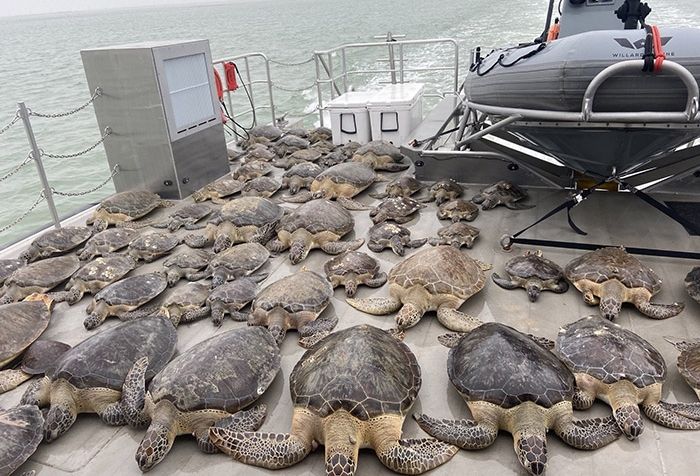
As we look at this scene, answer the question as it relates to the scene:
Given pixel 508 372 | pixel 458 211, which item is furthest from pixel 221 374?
pixel 458 211

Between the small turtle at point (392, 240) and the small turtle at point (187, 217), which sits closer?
the small turtle at point (392, 240)

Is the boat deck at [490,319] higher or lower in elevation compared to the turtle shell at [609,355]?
lower

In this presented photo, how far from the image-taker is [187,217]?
4.88 meters

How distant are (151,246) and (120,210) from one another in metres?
0.99

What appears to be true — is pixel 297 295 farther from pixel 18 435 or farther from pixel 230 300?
pixel 18 435

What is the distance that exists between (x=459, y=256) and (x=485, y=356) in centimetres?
113

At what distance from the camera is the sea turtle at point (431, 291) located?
9.99 ft

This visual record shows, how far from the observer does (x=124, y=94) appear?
5.18 meters

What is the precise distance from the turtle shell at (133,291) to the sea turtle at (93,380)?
646 mm

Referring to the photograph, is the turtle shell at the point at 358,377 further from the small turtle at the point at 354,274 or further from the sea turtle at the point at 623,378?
the small turtle at the point at 354,274

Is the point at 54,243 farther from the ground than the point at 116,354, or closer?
closer

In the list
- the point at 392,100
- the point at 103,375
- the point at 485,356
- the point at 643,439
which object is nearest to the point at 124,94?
the point at 392,100

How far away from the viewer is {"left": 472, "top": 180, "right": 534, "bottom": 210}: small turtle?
15.2 ft

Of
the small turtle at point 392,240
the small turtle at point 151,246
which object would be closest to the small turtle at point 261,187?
the small turtle at point 151,246
